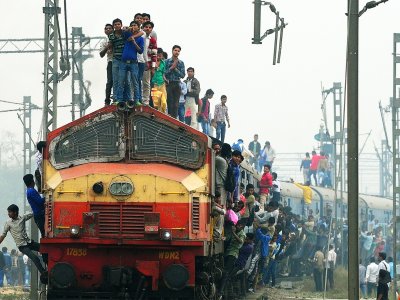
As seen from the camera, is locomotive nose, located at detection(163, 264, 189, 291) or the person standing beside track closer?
locomotive nose, located at detection(163, 264, 189, 291)

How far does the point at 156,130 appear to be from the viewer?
67.1 ft

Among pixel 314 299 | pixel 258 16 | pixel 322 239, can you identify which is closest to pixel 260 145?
pixel 322 239

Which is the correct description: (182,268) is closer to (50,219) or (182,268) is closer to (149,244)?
A: (149,244)

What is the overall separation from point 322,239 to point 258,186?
15.2 m

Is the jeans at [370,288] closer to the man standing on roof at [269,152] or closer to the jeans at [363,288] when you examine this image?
the jeans at [363,288]

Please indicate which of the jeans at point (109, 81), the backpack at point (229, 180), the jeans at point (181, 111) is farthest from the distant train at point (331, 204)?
the backpack at point (229, 180)

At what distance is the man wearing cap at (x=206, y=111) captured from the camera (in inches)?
1166

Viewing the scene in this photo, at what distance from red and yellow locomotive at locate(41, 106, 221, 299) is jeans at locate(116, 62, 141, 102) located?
4.23 feet

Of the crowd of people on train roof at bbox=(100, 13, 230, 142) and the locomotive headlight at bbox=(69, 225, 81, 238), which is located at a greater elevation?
the crowd of people on train roof at bbox=(100, 13, 230, 142)

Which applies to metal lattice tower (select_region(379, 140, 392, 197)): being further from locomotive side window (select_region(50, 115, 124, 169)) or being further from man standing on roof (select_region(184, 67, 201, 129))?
locomotive side window (select_region(50, 115, 124, 169))

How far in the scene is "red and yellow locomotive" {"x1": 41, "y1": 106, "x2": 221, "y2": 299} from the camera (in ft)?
65.0

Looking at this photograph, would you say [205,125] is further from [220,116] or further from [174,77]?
[174,77]

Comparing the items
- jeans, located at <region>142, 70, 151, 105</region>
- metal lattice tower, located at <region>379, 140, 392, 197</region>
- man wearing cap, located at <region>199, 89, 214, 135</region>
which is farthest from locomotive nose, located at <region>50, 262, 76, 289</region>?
metal lattice tower, located at <region>379, 140, 392, 197</region>

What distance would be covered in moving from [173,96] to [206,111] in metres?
3.53
